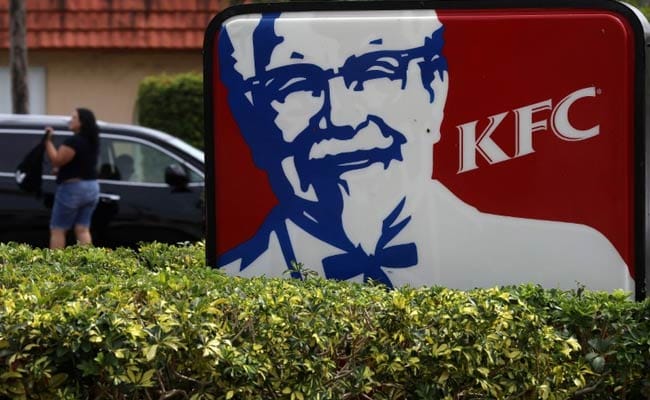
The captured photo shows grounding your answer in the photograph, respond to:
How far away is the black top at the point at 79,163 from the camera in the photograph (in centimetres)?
1111

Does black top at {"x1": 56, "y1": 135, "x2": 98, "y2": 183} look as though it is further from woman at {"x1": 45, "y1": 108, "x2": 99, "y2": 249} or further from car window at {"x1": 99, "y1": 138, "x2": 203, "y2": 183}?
car window at {"x1": 99, "y1": 138, "x2": 203, "y2": 183}

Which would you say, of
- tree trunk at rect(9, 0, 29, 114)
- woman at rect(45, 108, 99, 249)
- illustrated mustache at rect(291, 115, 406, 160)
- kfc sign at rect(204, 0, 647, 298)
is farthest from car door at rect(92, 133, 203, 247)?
illustrated mustache at rect(291, 115, 406, 160)

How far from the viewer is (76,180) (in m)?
11.1

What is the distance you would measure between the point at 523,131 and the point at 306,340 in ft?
4.41

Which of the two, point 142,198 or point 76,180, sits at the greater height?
point 76,180

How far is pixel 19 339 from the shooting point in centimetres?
383

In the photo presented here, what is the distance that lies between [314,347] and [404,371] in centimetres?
31

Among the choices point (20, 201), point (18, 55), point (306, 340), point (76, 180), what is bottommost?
point (20, 201)

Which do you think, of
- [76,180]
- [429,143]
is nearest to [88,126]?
[76,180]

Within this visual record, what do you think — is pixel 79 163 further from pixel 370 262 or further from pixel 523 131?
pixel 523 131

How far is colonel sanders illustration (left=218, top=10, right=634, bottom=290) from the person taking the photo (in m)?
4.93

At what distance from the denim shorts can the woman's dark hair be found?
0.39 metres

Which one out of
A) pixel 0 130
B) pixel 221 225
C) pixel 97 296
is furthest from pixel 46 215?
pixel 97 296

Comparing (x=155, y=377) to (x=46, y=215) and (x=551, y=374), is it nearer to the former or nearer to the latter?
(x=551, y=374)
